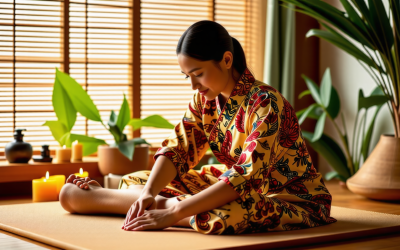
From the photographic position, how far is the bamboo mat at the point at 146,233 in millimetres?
1808

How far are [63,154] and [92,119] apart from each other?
26 centimetres

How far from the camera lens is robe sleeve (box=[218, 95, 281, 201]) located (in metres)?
1.90

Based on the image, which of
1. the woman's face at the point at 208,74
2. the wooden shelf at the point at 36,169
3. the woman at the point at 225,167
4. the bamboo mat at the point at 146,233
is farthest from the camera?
the wooden shelf at the point at 36,169

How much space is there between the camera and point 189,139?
2305 mm

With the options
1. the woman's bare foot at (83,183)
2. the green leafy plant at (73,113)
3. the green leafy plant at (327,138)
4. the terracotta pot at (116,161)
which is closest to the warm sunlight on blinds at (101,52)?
the green leafy plant at (73,113)

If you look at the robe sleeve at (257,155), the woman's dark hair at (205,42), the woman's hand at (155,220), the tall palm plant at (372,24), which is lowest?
the woman's hand at (155,220)

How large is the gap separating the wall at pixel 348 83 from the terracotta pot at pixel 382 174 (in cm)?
86

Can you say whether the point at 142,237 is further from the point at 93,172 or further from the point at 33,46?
the point at 33,46

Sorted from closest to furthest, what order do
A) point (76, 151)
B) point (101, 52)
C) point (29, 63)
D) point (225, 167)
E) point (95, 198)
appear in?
point (95, 198) → point (225, 167) → point (76, 151) → point (29, 63) → point (101, 52)

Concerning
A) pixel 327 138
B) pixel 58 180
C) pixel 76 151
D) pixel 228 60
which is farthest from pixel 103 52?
pixel 228 60

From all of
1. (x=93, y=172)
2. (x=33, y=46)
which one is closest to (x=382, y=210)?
(x=93, y=172)

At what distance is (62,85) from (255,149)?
5.83ft

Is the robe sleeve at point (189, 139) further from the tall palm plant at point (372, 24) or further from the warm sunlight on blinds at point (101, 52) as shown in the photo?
the warm sunlight on blinds at point (101, 52)

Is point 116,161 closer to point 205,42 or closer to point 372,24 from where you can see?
point 205,42
